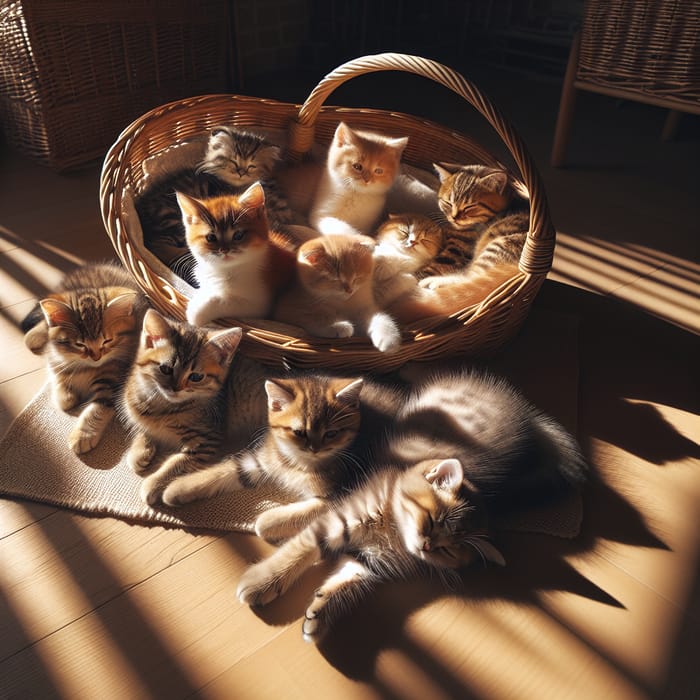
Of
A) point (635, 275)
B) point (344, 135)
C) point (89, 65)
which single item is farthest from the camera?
point (89, 65)

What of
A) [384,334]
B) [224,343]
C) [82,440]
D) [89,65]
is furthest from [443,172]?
[89,65]

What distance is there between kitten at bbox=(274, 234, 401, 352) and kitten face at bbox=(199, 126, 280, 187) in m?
0.55

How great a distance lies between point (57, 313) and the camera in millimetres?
1269

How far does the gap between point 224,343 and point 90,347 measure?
0.32 metres

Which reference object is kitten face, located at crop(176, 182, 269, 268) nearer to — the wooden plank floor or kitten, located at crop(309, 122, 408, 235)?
kitten, located at crop(309, 122, 408, 235)

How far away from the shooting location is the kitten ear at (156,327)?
118cm

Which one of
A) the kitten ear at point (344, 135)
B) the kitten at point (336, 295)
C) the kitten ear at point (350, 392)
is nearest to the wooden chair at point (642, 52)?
the kitten ear at point (344, 135)

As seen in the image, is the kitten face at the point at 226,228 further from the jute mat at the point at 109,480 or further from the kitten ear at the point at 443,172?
the kitten ear at the point at 443,172

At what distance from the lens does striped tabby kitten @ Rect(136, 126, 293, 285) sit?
5.41 ft

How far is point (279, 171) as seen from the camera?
6.26 ft

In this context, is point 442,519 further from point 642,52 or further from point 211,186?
point 642,52

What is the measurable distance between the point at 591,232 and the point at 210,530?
5.86 feet

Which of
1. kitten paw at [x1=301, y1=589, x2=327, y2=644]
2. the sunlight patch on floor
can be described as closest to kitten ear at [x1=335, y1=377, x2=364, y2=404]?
kitten paw at [x1=301, y1=589, x2=327, y2=644]

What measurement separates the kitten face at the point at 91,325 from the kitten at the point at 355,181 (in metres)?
0.62
